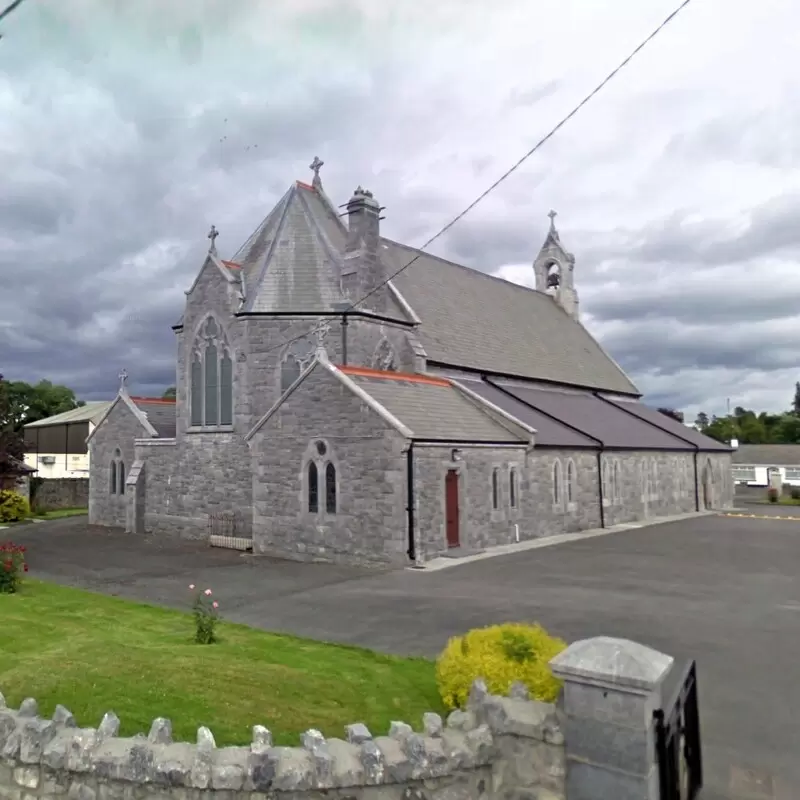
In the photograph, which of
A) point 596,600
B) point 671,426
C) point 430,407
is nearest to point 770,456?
point 671,426

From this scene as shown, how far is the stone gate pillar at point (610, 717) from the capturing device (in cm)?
501

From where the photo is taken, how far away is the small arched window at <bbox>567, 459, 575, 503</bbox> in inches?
1056

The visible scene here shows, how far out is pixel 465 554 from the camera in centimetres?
2058

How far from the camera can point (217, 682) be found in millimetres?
7457

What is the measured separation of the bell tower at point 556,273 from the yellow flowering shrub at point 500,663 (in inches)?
1637

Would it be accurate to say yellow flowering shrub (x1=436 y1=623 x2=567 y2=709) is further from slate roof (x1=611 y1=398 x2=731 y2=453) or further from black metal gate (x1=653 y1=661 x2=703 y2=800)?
slate roof (x1=611 y1=398 x2=731 y2=453)

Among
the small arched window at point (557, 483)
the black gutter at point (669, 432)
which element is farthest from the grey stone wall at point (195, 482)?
the black gutter at point (669, 432)

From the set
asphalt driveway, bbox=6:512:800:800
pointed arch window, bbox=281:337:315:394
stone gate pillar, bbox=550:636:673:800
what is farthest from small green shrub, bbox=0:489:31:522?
stone gate pillar, bbox=550:636:673:800

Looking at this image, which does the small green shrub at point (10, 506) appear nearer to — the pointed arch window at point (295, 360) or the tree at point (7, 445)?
the tree at point (7, 445)

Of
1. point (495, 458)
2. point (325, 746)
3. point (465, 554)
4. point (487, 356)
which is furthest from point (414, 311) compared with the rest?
point (325, 746)

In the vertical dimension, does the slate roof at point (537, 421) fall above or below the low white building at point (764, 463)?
above

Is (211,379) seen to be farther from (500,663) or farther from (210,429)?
(500,663)

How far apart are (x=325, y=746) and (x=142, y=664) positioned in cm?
346

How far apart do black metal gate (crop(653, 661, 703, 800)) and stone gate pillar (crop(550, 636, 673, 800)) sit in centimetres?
8
